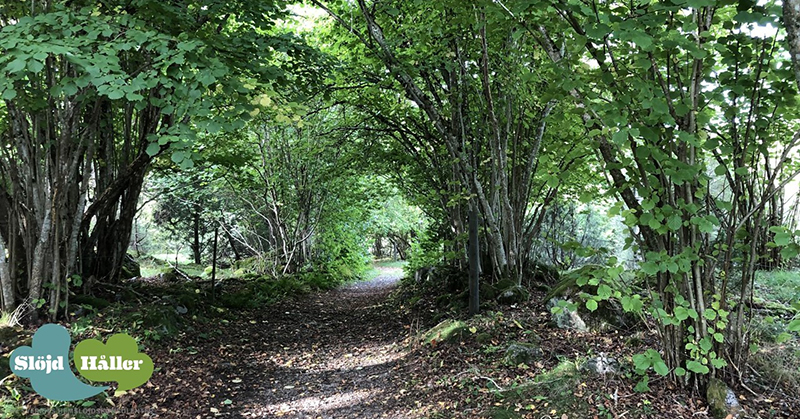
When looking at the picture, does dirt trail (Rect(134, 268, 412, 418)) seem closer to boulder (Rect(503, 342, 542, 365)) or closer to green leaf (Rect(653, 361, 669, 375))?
boulder (Rect(503, 342, 542, 365))

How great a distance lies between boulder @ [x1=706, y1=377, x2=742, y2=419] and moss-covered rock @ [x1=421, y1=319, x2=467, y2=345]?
2.46 metres

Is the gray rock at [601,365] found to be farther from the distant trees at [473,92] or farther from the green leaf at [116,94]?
the green leaf at [116,94]

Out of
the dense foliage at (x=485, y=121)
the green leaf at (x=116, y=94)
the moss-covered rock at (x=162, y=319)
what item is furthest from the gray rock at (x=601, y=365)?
the moss-covered rock at (x=162, y=319)

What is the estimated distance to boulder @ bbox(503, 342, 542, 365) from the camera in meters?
3.96

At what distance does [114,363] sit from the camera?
3.75 m

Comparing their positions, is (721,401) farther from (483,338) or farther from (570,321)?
(483,338)

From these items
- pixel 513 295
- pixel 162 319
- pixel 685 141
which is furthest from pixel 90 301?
pixel 685 141

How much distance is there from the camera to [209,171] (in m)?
9.77

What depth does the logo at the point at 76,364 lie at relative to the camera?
10.9ft

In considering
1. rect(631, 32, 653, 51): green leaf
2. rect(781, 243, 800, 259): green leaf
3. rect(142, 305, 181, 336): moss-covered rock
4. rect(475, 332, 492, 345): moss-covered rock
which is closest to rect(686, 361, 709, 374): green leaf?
rect(781, 243, 800, 259): green leaf

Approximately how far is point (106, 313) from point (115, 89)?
327 centimetres

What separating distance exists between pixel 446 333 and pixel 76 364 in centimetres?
345

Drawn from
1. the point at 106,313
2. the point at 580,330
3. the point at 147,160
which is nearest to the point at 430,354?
the point at 580,330

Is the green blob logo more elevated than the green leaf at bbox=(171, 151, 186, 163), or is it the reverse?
the green leaf at bbox=(171, 151, 186, 163)
